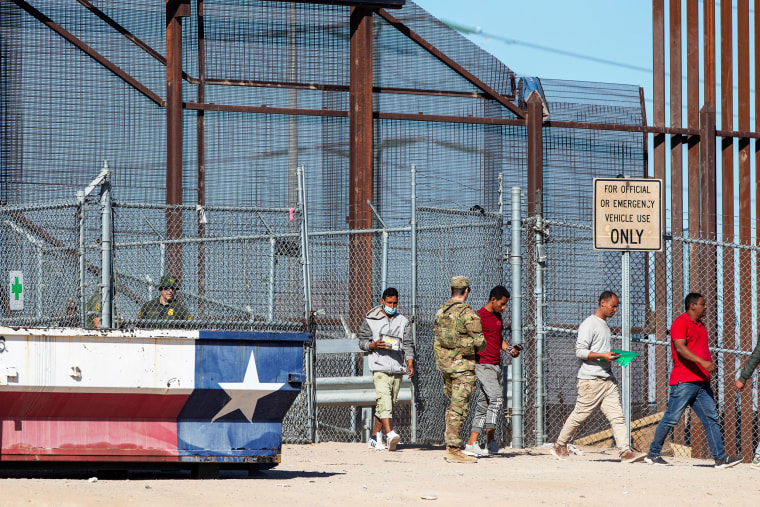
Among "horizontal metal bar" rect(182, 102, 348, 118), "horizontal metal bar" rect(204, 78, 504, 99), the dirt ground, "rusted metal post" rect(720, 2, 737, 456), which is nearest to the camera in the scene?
the dirt ground

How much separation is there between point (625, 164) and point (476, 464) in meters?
7.49

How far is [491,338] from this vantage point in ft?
34.2

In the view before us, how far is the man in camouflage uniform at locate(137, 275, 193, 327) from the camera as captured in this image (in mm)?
10459

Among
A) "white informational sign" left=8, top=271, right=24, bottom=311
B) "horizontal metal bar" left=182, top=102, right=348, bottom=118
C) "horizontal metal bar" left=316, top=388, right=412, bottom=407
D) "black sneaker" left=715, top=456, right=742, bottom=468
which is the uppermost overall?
"horizontal metal bar" left=182, top=102, right=348, bottom=118

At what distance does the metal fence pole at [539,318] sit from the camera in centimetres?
1111

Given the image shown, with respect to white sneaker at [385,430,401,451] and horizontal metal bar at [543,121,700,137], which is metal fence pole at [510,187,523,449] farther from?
horizontal metal bar at [543,121,700,137]

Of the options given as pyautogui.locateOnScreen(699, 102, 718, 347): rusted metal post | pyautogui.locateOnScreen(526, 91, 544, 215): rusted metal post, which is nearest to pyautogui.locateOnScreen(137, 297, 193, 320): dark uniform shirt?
pyautogui.locateOnScreen(526, 91, 544, 215): rusted metal post

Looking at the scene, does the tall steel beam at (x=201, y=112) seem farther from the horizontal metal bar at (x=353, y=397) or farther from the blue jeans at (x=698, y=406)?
the blue jeans at (x=698, y=406)

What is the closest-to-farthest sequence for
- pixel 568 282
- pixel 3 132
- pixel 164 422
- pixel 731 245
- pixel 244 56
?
pixel 164 422
pixel 731 245
pixel 568 282
pixel 3 132
pixel 244 56

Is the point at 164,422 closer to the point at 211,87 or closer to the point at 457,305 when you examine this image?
the point at 457,305

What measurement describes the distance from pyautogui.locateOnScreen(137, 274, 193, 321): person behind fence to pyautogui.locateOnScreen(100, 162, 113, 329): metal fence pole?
1021 mm

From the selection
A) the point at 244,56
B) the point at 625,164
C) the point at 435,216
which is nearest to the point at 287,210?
the point at 435,216

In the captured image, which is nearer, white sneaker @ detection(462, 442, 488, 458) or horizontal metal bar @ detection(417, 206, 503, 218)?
white sneaker @ detection(462, 442, 488, 458)

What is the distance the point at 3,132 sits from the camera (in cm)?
1364
